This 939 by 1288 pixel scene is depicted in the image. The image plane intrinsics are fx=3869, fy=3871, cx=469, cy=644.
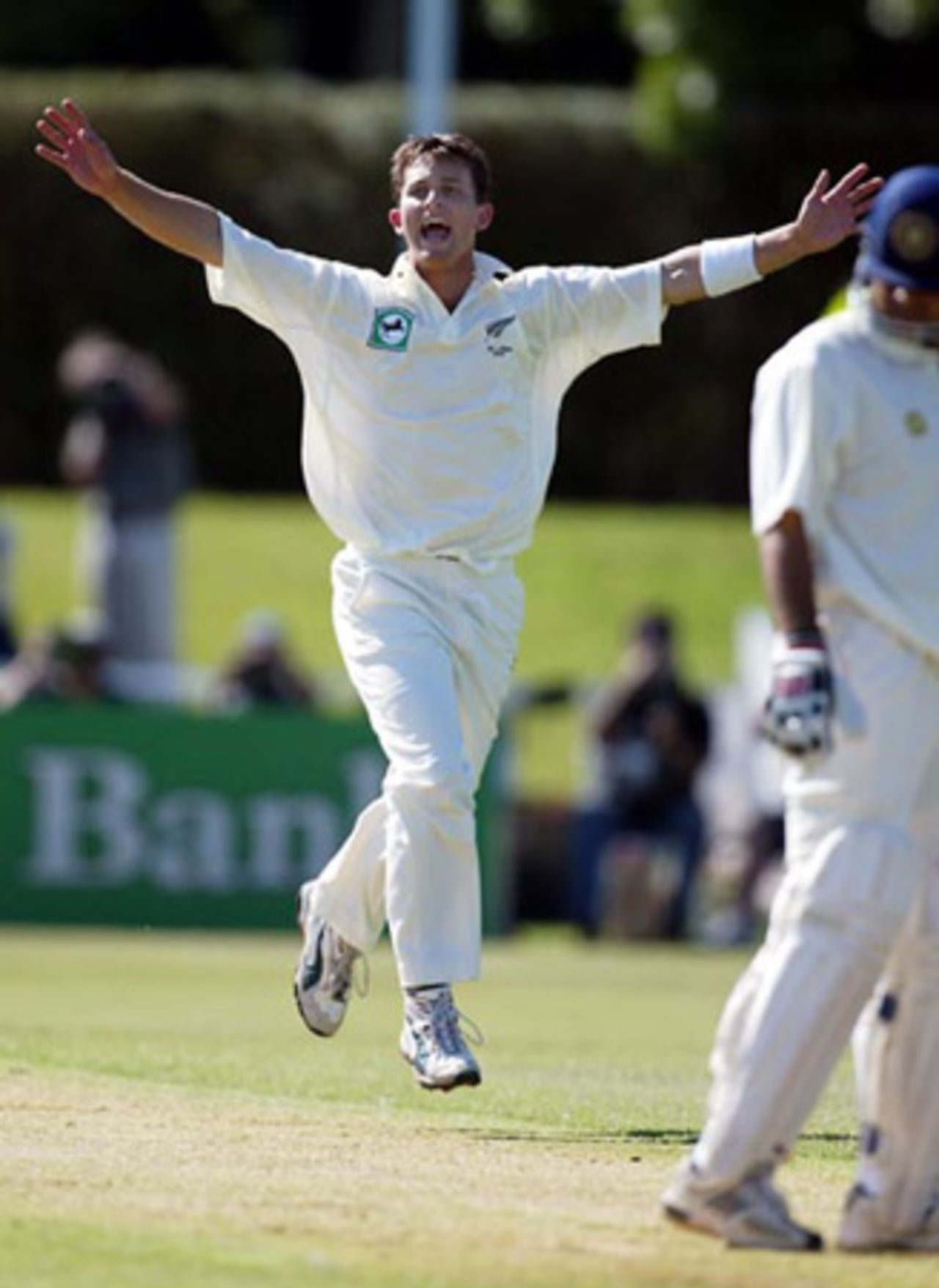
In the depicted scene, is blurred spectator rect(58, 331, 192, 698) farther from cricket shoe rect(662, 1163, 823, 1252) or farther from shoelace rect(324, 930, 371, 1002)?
cricket shoe rect(662, 1163, 823, 1252)

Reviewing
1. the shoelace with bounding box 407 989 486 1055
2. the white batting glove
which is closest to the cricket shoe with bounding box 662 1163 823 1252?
the white batting glove

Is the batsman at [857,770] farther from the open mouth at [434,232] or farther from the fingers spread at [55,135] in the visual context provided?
the fingers spread at [55,135]

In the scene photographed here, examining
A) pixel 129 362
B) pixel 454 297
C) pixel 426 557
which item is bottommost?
pixel 129 362

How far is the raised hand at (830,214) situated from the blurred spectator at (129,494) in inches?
526

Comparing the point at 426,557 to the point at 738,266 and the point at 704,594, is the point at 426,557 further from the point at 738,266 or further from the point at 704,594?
the point at 704,594

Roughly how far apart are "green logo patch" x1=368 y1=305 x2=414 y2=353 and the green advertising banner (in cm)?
1064

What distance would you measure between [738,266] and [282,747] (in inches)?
436

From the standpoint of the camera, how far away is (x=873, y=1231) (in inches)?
279

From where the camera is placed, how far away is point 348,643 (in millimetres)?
9477

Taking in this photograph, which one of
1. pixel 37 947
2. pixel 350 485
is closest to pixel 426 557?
pixel 350 485

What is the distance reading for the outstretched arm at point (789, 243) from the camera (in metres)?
9.34

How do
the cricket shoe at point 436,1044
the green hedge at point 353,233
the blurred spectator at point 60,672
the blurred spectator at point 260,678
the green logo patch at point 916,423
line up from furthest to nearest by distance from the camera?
1. the green hedge at point 353,233
2. the blurred spectator at point 260,678
3. the blurred spectator at point 60,672
4. the cricket shoe at point 436,1044
5. the green logo patch at point 916,423

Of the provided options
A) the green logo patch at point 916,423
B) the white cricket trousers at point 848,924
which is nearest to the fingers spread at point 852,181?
the green logo patch at point 916,423

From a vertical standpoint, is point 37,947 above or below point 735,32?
below
